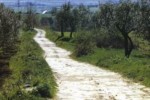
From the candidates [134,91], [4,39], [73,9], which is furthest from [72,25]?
[134,91]

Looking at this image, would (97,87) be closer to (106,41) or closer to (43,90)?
(43,90)

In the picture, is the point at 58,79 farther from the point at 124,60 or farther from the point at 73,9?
the point at 73,9

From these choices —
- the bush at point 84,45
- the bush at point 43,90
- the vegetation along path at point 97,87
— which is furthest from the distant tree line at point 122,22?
the bush at point 43,90

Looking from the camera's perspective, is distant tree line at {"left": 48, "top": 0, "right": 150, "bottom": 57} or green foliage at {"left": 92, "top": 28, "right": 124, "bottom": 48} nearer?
distant tree line at {"left": 48, "top": 0, "right": 150, "bottom": 57}

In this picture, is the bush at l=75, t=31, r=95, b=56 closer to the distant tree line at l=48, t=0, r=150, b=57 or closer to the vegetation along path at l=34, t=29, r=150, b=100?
the distant tree line at l=48, t=0, r=150, b=57

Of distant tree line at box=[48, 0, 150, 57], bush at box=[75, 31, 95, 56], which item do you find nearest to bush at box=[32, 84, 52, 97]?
distant tree line at box=[48, 0, 150, 57]

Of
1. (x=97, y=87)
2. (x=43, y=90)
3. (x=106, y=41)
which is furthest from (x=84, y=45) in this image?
(x=43, y=90)

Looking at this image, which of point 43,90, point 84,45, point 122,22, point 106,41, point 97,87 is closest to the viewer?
point 43,90

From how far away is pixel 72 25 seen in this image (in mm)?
88500

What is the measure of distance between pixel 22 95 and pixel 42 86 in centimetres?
198

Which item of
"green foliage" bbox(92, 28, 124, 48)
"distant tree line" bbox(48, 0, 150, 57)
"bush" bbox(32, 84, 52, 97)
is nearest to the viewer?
"bush" bbox(32, 84, 52, 97)

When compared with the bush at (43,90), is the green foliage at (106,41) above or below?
below

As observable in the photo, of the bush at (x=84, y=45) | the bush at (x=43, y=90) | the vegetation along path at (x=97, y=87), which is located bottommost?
the bush at (x=84, y=45)

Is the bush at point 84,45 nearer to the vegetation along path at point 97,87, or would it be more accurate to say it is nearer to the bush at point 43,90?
the vegetation along path at point 97,87
